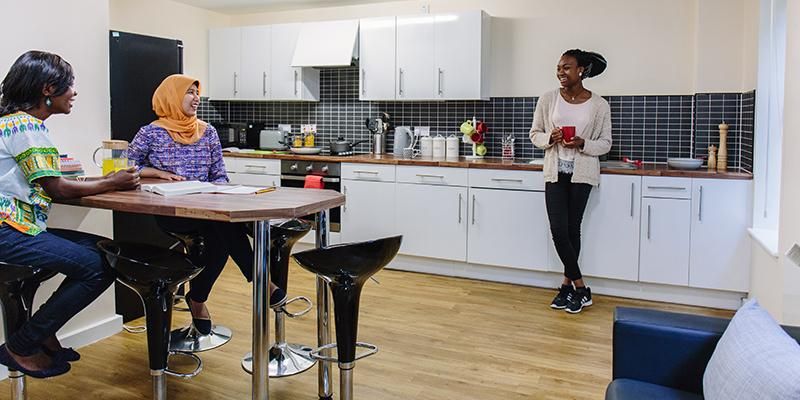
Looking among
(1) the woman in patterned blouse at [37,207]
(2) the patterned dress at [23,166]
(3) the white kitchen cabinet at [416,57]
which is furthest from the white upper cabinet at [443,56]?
(2) the patterned dress at [23,166]

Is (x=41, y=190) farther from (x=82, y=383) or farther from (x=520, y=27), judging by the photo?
(x=520, y=27)

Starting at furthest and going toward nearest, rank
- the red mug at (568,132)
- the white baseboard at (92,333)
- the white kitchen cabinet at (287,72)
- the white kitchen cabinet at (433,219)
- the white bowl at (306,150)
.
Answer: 1. the white kitchen cabinet at (287,72)
2. the white bowl at (306,150)
3. the white kitchen cabinet at (433,219)
4. the red mug at (568,132)
5. the white baseboard at (92,333)

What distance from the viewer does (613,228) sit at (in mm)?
4422

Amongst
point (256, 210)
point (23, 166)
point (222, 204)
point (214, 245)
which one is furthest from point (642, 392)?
point (23, 166)

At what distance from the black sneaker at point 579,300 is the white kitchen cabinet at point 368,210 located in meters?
1.54

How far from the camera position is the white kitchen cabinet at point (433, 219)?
4922 millimetres

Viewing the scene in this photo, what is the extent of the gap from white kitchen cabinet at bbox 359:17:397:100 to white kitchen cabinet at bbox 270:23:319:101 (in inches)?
24.5

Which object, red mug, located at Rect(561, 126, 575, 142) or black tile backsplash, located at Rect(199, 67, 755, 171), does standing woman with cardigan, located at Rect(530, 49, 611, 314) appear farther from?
black tile backsplash, located at Rect(199, 67, 755, 171)

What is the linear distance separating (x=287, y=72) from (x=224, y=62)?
2.25 feet

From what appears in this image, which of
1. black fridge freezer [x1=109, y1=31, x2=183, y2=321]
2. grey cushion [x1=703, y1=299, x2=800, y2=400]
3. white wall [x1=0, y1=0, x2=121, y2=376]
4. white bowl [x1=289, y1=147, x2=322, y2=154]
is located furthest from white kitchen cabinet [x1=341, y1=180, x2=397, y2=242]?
grey cushion [x1=703, y1=299, x2=800, y2=400]

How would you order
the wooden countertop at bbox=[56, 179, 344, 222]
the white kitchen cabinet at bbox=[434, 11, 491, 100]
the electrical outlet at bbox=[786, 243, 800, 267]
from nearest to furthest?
the wooden countertop at bbox=[56, 179, 344, 222], the electrical outlet at bbox=[786, 243, 800, 267], the white kitchen cabinet at bbox=[434, 11, 491, 100]

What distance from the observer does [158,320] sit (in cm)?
236

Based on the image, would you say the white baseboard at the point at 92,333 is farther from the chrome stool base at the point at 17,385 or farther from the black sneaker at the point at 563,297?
the black sneaker at the point at 563,297

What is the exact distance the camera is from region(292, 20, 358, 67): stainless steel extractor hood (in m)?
5.52
